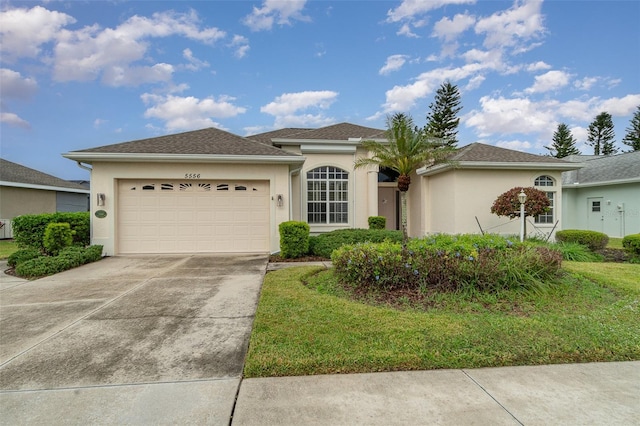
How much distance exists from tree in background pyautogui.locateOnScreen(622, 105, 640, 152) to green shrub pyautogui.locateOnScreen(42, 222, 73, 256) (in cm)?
4706

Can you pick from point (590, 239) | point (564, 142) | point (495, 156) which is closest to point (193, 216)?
point (495, 156)

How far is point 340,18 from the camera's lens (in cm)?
1179

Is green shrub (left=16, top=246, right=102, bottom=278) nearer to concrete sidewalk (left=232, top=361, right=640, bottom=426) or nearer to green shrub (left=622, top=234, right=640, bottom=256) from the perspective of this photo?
concrete sidewalk (left=232, top=361, right=640, bottom=426)

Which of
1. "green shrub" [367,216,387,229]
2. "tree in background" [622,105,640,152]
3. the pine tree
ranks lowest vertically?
"green shrub" [367,216,387,229]

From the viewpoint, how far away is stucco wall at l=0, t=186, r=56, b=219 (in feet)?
51.8

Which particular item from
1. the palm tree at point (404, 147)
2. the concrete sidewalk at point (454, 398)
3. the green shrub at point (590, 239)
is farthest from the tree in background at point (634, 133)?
the concrete sidewalk at point (454, 398)

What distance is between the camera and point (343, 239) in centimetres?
917

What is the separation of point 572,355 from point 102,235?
11.5 meters

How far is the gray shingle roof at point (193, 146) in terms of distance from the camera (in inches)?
387

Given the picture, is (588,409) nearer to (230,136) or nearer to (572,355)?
(572,355)

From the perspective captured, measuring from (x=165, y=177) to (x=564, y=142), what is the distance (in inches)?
1731

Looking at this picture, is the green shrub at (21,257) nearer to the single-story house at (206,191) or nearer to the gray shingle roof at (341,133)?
the single-story house at (206,191)

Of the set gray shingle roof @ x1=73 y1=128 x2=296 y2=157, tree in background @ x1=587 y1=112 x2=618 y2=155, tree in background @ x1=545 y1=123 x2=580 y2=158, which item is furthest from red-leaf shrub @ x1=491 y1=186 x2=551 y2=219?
tree in background @ x1=587 y1=112 x2=618 y2=155

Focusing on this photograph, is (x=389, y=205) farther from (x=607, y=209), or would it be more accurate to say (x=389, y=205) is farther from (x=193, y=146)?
(x=607, y=209)
